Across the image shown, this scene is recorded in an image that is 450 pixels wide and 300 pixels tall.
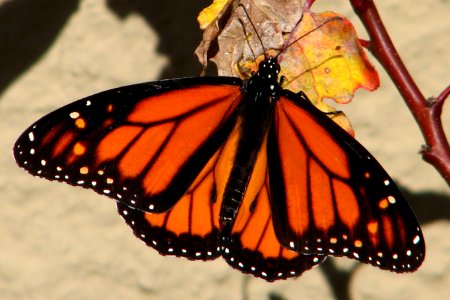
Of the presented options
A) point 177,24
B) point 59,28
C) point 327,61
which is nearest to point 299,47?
point 327,61

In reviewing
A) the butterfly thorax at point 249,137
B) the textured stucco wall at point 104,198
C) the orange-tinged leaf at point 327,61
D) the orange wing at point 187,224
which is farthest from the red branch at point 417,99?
the textured stucco wall at point 104,198

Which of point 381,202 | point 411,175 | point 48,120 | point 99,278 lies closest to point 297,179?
point 381,202

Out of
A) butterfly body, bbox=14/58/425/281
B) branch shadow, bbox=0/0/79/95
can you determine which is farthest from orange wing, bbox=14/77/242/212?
branch shadow, bbox=0/0/79/95

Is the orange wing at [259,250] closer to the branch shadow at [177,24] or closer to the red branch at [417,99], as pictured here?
the red branch at [417,99]

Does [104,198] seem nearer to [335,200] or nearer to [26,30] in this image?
[26,30]

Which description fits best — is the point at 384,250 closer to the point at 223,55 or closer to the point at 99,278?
the point at 223,55
